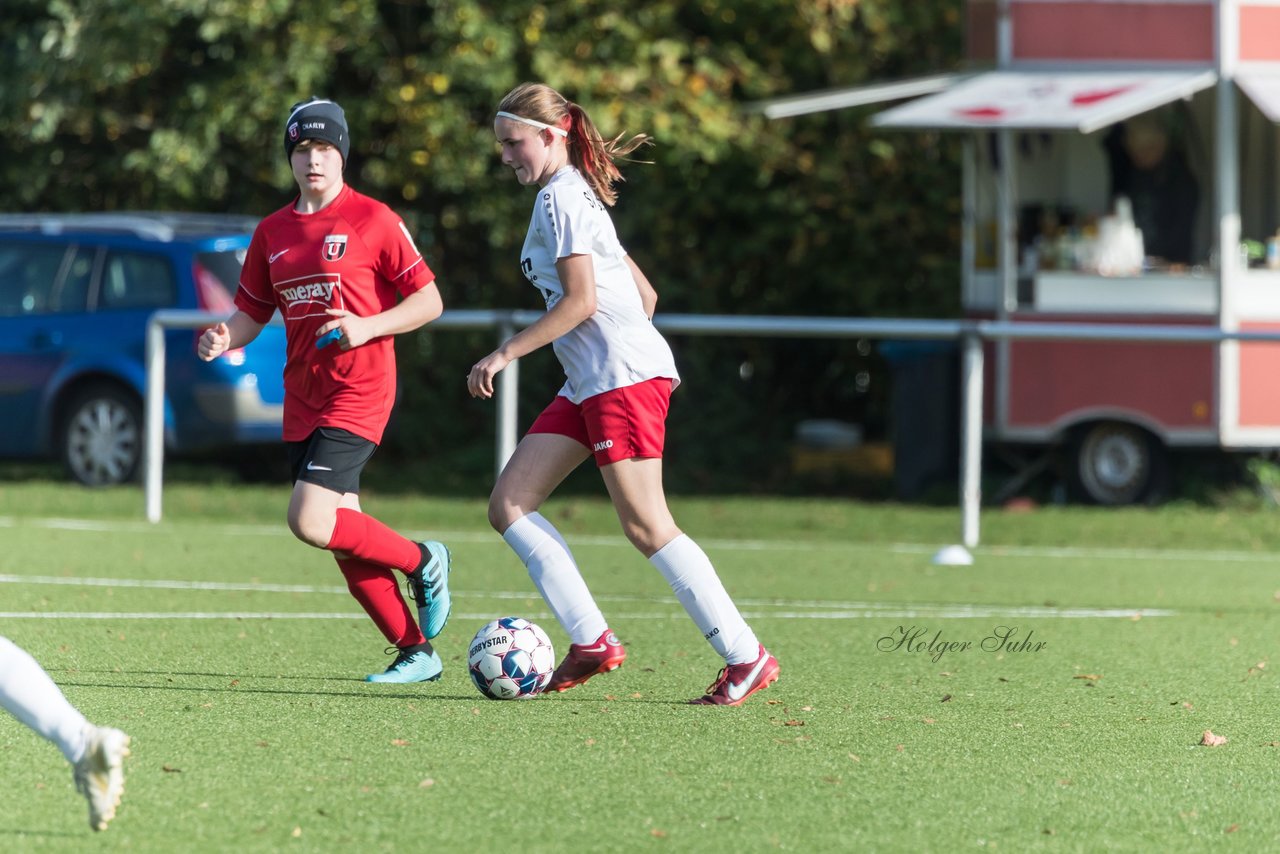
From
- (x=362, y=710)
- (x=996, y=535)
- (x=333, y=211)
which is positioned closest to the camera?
(x=362, y=710)

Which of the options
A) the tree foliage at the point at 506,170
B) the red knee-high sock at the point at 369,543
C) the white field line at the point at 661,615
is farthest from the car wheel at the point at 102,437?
the red knee-high sock at the point at 369,543

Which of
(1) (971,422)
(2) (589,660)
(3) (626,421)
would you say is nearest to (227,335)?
(3) (626,421)

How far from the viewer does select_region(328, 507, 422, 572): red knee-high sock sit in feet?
20.4

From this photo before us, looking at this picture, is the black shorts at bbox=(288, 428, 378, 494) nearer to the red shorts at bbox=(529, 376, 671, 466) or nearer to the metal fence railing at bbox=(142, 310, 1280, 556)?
the red shorts at bbox=(529, 376, 671, 466)

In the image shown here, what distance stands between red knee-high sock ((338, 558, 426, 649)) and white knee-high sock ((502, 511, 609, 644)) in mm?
542

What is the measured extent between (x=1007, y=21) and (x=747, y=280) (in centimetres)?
379

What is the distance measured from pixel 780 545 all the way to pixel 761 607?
316 centimetres

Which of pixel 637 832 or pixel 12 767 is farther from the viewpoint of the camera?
pixel 12 767

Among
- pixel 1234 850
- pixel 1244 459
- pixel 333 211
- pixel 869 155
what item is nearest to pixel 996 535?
pixel 1244 459

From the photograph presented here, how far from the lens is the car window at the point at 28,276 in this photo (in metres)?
14.6

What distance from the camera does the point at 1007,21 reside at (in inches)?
604

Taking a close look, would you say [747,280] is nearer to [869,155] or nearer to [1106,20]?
[869,155]

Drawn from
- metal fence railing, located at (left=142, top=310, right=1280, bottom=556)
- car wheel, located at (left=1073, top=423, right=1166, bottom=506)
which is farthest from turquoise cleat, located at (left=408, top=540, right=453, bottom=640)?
car wheel, located at (left=1073, top=423, right=1166, bottom=506)

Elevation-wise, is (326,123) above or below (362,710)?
above
